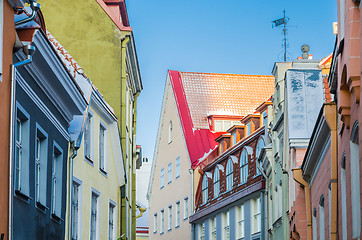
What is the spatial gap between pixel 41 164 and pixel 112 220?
10.4 metres

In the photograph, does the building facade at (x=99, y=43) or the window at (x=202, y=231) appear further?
the window at (x=202, y=231)

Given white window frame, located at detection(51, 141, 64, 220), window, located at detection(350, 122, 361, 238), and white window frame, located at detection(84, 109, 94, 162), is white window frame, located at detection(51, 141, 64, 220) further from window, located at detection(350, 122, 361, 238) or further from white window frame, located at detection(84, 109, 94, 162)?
window, located at detection(350, 122, 361, 238)

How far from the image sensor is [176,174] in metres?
52.7

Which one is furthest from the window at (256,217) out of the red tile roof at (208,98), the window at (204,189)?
the red tile roof at (208,98)

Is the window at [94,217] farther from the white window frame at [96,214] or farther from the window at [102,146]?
the window at [102,146]

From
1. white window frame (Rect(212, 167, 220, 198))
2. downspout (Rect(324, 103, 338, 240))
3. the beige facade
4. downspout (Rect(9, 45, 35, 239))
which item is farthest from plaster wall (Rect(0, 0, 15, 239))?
the beige facade

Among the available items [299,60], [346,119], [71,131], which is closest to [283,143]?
[299,60]

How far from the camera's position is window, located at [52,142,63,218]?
60.6 feet

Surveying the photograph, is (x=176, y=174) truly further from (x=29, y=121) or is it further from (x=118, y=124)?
(x=29, y=121)

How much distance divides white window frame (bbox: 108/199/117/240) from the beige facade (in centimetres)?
2265

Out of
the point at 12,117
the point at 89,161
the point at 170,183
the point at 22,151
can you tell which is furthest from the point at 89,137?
the point at 170,183

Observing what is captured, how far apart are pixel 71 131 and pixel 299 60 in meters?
10.4

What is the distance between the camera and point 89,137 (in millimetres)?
23406

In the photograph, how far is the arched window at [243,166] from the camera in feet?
136
